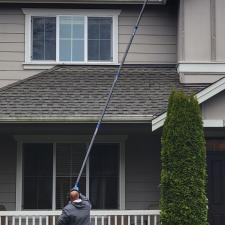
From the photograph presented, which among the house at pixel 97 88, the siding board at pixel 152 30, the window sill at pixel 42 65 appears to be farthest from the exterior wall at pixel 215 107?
the window sill at pixel 42 65

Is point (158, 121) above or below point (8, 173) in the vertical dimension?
above

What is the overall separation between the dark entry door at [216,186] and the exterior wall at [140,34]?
7.53 ft

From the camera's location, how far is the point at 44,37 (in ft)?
47.5

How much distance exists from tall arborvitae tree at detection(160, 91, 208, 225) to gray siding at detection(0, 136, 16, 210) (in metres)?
3.91

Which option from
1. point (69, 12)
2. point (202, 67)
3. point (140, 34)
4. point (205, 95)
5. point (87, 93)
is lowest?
point (205, 95)

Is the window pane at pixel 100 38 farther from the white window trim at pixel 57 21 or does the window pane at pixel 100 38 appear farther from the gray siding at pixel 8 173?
the gray siding at pixel 8 173

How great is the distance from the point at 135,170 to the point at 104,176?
25.8 inches

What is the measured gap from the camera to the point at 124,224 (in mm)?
12164

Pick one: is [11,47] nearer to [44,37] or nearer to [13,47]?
[13,47]

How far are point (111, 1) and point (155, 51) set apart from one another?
1.43 metres

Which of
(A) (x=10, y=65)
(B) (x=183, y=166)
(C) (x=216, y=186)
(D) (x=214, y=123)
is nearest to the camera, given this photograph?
(B) (x=183, y=166)

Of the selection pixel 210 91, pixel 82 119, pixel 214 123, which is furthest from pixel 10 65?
pixel 214 123

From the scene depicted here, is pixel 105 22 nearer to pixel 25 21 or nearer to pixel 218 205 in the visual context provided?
pixel 25 21

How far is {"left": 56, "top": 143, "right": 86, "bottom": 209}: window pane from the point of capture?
1382 centimetres
